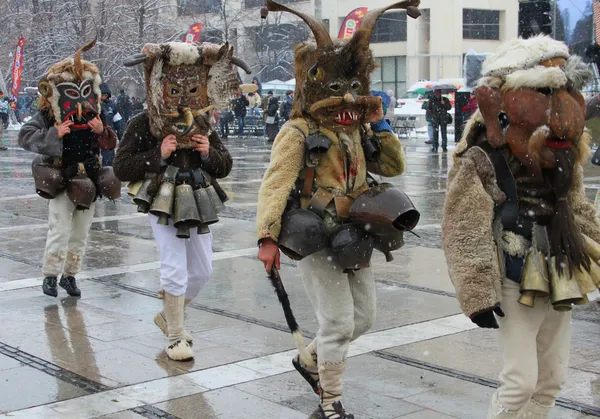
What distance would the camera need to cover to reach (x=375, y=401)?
5.23m

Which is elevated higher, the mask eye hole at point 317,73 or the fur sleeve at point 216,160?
the mask eye hole at point 317,73

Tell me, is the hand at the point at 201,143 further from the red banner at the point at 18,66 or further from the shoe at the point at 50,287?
the red banner at the point at 18,66

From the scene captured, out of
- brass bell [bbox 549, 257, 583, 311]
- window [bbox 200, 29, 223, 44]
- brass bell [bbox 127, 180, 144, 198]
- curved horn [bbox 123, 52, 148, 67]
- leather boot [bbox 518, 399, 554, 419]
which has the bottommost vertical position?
leather boot [bbox 518, 399, 554, 419]

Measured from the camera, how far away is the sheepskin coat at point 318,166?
4.75 meters

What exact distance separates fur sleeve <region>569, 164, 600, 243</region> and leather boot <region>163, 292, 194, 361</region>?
9.09ft

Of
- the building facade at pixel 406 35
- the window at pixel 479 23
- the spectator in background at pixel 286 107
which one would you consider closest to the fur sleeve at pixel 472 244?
the spectator in background at pixel 286 107

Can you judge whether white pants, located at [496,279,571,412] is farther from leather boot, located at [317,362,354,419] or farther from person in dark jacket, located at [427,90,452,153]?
person in dark jacket, located at [427,90,452,153]

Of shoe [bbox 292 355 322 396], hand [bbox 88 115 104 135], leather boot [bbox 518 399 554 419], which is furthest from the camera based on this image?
hand [bbox 88 115 104 135]

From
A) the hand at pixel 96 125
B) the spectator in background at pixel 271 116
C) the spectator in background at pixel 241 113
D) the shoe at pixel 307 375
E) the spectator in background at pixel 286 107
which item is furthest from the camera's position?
the spectator in background at pixel 241 113

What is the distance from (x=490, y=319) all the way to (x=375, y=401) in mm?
1459

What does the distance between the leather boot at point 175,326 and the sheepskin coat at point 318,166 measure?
5.30 feet

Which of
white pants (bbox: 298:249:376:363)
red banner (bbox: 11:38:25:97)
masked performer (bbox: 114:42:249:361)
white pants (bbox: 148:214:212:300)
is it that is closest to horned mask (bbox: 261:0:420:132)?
white pants (bbox: 298:249:376:363)

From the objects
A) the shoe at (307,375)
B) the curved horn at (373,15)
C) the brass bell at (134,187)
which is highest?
the curved horn at (373,15)

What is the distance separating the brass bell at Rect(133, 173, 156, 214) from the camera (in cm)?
623
